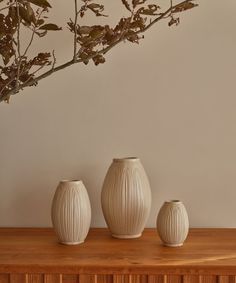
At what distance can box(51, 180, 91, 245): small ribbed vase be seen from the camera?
53.2 inches

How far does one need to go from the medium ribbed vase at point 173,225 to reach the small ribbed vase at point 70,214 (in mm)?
216

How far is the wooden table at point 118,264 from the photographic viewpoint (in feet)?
3.85

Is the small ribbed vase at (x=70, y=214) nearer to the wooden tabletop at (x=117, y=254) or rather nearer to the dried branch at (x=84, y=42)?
the wooden tabletop at (x=117, y=254)

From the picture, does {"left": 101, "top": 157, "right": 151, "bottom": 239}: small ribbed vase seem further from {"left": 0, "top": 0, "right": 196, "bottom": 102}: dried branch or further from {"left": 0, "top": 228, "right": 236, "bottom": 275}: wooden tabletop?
{"left": 0, "top": 0, "right": 196, "bottom": 102}: dried branch

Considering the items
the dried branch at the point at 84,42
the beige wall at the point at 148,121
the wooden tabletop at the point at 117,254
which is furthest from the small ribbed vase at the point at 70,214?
the dried branch at the point at 84,42

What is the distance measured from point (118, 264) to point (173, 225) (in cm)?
22

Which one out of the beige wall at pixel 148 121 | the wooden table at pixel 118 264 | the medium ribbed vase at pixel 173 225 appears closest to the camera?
the wooden table at pixel 118 264

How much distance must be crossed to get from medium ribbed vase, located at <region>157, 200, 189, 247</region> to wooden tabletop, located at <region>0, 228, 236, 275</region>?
26mm

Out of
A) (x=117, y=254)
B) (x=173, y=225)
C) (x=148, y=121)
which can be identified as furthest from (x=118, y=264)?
(x=148, y=121)

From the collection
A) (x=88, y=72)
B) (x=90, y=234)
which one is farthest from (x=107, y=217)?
(x=88, y=72)

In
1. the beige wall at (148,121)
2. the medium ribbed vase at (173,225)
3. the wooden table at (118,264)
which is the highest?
the beige wall at (148,121)

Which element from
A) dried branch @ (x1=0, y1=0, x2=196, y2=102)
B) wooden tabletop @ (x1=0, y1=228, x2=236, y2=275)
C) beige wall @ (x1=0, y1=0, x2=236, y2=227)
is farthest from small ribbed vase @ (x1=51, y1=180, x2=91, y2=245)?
dried branch @ (x1=0, y1=0, x2=196, y2=102)

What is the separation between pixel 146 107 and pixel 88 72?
0.22 metres

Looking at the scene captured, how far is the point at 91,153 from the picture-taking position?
5.14 ft
